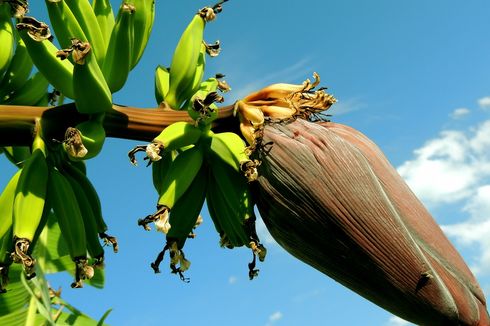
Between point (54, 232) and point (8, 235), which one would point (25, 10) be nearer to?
point (8, 235)

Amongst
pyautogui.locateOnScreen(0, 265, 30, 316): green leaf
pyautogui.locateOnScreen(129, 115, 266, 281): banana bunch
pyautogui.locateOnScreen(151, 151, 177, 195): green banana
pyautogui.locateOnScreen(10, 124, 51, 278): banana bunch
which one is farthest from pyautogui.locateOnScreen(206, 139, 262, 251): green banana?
pyautogui.locateOnScreen(0, 265, 30, 316): green leaf

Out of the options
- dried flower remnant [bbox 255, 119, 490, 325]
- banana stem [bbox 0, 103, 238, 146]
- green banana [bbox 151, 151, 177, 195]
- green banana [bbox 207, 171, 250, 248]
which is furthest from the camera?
green banana [bbox 151, 151, 177, 195]

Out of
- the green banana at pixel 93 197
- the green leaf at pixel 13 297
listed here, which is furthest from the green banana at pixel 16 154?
the green banana at pixel 93 197

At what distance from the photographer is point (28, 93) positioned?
170 centimetres

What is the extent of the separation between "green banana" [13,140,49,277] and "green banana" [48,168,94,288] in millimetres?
33

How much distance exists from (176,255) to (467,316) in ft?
1.90

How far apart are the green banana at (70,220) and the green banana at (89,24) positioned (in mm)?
294

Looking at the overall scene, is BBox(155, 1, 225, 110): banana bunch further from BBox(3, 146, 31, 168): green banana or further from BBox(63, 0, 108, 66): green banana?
BBox(3, 146, 31, 168): green banana

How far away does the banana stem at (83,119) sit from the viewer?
125 centimetres

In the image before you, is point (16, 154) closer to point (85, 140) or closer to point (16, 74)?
point (16, 74)

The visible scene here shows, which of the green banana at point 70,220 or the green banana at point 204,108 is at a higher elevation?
the green banana at point 204,108

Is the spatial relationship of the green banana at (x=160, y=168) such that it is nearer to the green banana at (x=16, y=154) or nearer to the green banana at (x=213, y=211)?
the green banana at (x=213, y=211)

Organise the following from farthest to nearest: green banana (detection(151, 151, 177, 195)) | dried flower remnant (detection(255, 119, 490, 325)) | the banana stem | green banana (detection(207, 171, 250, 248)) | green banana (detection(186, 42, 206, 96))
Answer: green banana (detection(186, 42, 206, 96)), green banana (detection(151, 151, 177, 195)), green banana (detection(207, 171, 250, 248)), the banana stem, dried flower remnant (detection(255, 119, 490, 325))

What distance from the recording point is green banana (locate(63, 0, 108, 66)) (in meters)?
1.45
